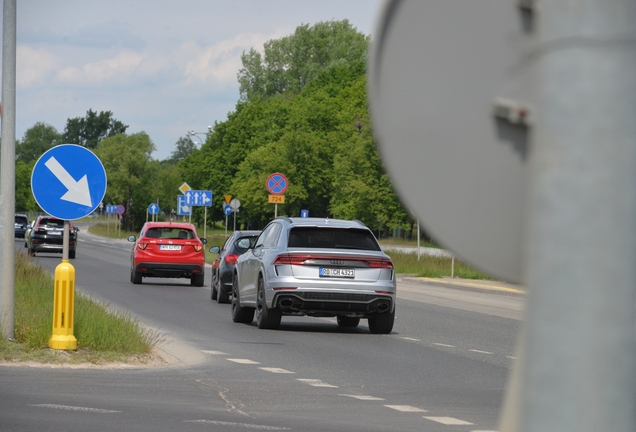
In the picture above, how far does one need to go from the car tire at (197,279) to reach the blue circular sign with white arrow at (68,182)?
18.3 m

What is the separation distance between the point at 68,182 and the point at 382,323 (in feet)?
20.9

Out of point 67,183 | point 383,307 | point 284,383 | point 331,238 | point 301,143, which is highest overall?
point 301,143

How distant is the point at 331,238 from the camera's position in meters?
17.9

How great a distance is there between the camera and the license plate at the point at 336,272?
17.3m

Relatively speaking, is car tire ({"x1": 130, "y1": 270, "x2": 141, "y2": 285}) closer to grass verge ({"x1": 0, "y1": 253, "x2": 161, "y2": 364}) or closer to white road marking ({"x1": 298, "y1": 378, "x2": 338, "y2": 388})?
grass verge ({"x1": 0, "y1": 253, "x2": 161, "y2": 364})

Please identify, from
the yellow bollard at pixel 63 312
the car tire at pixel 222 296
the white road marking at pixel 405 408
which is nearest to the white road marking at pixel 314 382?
the white road marking at pixel 405 408

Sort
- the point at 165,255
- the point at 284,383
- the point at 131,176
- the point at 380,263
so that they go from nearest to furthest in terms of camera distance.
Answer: the point at 284,383 < the point at 380,263 < the point at 165,255 < the point at 131,176

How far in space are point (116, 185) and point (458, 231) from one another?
12895cm

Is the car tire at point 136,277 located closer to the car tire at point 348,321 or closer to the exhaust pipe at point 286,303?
→ the car tire at point 348,321

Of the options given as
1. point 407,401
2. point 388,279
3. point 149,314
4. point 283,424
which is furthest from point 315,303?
point 283,424

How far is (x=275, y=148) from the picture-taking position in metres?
98.6

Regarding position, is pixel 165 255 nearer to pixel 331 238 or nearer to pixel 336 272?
pixel 331 238

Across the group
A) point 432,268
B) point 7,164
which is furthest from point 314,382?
point 432,268

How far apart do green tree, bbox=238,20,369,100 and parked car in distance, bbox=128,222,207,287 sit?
80.6 meters
